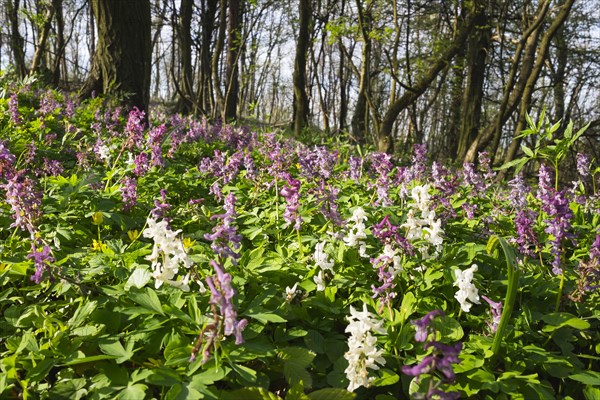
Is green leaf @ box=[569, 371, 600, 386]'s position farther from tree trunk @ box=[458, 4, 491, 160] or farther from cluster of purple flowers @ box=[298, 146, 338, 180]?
tree trunk @ box=[458, 4, 491, 160]

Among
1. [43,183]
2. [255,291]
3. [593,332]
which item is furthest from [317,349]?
[43,183]

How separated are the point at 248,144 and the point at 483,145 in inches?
264

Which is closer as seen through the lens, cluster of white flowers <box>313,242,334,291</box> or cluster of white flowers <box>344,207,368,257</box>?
cluster of white flowers <box>313,242,334,291</box>

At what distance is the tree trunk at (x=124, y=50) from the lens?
23.0 ft

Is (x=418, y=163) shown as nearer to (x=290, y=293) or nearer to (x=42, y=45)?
(x=290, y=293)

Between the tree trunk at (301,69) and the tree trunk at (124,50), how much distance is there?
17.4ft

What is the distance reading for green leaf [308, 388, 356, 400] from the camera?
162 cm

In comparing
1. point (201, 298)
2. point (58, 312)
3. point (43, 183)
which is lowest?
point (58, 312)

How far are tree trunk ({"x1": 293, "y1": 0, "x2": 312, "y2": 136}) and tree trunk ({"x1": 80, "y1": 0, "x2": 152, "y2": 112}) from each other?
532cm

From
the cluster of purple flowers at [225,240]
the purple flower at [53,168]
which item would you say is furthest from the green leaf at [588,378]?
the purple flower at [53,168]

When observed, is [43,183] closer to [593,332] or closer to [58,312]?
[58,312]

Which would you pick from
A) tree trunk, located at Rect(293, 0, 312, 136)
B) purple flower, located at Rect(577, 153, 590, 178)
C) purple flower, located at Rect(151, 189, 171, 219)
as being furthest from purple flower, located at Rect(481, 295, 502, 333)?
tree trunk, located at Rect(293, 0, 312, 136)

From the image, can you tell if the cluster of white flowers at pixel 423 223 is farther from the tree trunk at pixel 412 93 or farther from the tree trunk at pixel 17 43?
the tree trunk at pixel 17 43

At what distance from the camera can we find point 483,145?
10.8m
